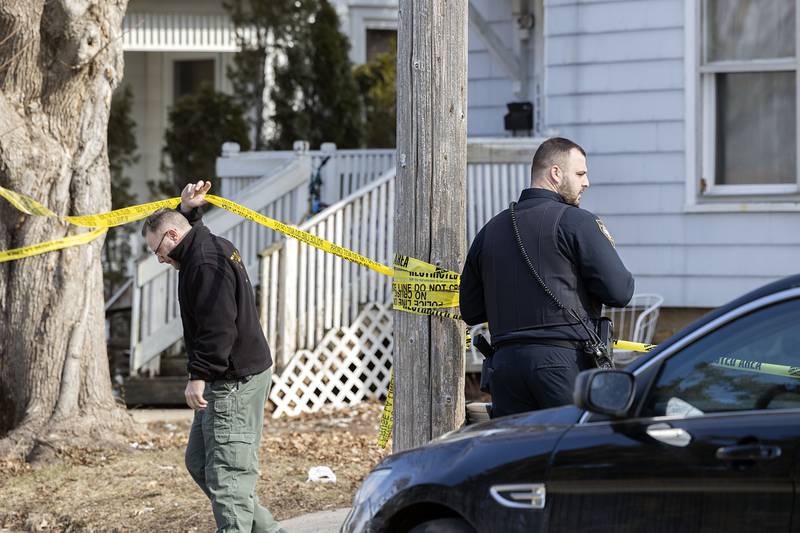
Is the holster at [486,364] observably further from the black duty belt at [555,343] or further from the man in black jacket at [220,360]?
the man in black jacket at [220,360]

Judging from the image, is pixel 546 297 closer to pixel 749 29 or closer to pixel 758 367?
pixel 758 367

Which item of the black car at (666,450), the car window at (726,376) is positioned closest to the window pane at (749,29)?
the black car at (666,450)

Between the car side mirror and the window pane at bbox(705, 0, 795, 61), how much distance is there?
23.2 ft

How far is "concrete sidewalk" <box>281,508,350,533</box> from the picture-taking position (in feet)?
20.6

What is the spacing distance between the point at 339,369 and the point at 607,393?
700 cm

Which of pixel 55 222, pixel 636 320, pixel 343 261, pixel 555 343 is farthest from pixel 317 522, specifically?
pixel 636 320

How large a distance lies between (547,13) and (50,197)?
5.01m

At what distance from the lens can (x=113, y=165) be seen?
15.6 metres

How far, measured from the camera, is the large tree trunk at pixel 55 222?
7809mm

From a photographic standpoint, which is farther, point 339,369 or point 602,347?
point 339,369

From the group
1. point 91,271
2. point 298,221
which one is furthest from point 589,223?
point 298,221

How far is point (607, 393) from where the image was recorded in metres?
3.69

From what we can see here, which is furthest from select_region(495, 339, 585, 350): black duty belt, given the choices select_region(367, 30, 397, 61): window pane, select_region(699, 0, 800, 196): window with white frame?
select_region(367, 30, 397, 61): window pane

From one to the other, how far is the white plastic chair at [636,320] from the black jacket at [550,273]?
4922mm
